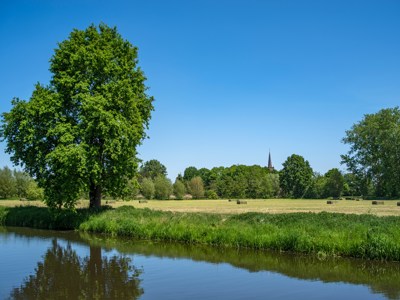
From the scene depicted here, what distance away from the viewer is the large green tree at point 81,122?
3400 centimetres

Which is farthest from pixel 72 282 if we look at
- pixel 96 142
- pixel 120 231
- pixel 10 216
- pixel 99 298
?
pixel 10 216

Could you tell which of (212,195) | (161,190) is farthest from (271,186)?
(161,190)

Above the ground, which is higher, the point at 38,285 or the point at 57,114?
the point at 57,114

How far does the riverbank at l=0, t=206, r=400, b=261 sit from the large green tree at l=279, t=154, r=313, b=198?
98276mm

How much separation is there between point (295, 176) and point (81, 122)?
342 ft

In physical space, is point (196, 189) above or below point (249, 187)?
below

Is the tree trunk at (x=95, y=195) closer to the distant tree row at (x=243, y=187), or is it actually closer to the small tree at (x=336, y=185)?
the distant tree row at (x=243, y=187)

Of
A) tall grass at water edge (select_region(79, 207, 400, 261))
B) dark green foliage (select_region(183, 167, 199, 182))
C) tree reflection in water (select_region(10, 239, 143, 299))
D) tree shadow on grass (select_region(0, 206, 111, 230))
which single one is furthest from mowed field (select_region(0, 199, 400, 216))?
dark green foliage (select_region(183, 167, 199, 182))

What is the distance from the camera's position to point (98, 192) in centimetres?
4081

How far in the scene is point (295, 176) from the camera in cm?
13000

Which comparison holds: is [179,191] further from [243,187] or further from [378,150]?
[378,150]

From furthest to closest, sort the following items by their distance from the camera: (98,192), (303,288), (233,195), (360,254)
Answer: (233,195), (98,192), (360,254), (303,288)

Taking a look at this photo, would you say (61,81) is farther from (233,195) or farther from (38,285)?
(233,195)

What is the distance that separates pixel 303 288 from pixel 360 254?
7183 mm
